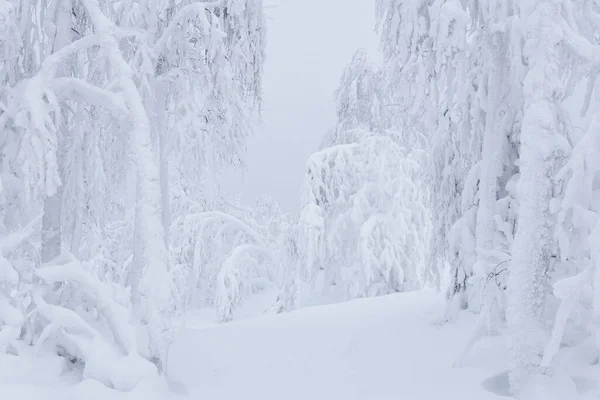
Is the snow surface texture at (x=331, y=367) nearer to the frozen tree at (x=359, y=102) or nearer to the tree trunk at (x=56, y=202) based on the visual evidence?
the tree trunk at (x=56, y=202)

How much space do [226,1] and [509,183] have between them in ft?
15.7

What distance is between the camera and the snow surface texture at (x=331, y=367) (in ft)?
14.7

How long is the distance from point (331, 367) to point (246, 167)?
4.79 meters

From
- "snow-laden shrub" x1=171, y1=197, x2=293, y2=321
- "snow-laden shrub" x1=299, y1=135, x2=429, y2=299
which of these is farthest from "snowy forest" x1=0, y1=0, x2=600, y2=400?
"snow-laden shrub" x1=171, y1=197, x2=293, y2=321

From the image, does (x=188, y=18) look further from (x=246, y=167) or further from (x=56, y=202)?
(x=56, y=202)

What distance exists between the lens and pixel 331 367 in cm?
584

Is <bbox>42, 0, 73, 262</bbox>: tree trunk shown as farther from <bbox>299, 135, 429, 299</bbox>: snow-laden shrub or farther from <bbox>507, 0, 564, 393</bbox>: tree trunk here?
<bbox>299, 135, 429, 299</bbox>: snow-laden shrub

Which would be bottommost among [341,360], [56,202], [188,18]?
[341,360]

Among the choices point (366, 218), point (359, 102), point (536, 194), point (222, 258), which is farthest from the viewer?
point (222, 258)

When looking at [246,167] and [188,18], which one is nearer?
[188,18]

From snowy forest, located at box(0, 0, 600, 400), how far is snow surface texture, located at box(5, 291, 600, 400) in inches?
1.0

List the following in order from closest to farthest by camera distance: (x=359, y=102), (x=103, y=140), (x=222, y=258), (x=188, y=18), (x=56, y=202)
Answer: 1. (x=56, y=202)
2. (x=103, y=140)
3. (x=188, y=18)
4. (x=359, y=102)
5. (x=222, y=258)

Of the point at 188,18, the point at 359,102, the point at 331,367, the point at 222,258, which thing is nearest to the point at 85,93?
the point at 188,18

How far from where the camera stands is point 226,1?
801 cm
